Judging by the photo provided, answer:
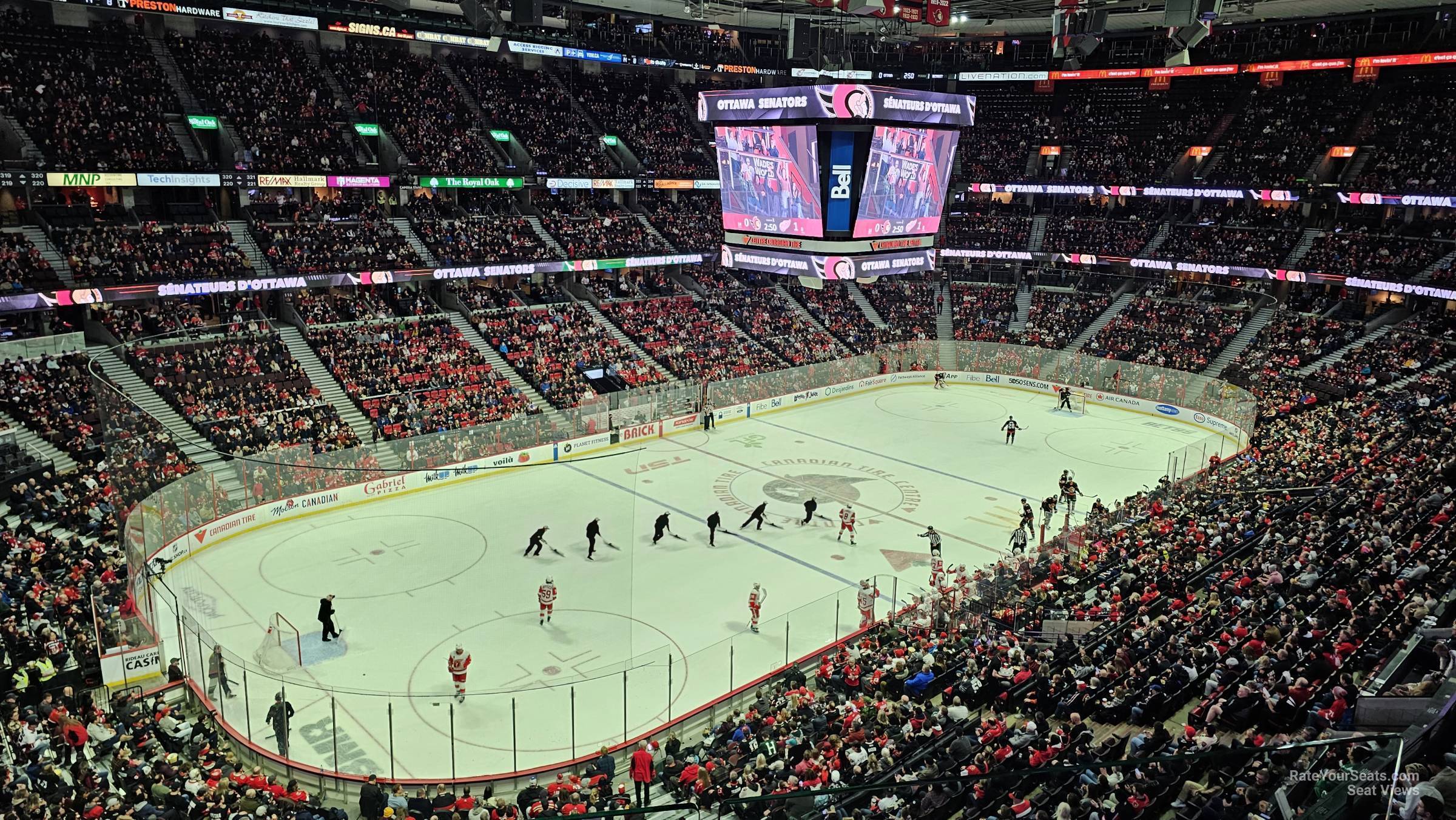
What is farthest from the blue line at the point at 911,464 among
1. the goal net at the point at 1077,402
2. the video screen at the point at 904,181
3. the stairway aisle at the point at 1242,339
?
the stairway aisle at the point at 1242,339

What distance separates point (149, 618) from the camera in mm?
17375

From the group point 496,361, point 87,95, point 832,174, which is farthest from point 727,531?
point 87,95

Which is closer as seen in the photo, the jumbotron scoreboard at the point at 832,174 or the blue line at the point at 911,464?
the jumbotron scoreboard at the point at 832,174

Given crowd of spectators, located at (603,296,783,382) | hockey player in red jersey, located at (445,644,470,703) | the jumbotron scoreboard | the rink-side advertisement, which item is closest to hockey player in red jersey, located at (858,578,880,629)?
the rink-side advertisement

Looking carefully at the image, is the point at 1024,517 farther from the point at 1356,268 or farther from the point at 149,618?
the point at 1356,268

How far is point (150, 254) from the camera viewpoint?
3466cm

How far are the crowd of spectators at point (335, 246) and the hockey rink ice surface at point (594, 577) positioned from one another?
13473 mm

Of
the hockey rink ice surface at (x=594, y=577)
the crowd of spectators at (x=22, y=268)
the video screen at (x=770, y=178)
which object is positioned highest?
the video screen at (x=770, y=178)

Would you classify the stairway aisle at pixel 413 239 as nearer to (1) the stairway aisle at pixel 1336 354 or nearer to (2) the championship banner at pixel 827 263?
(2) the championship banner at pixel 827 263

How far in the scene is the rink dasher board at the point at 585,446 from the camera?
968 inches

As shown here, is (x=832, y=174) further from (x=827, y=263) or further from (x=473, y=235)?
(x=473, y=235)

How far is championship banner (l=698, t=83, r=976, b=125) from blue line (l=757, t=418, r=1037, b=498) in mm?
11361

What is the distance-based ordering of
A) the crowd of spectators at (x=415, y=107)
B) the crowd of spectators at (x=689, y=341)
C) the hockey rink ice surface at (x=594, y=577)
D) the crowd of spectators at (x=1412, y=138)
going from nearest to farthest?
the hockey rink ice surface at (x=594, y=577)
the crowd of spectators at (x=689, y=341)
the crowd of spectators at (x=1412, y=138)
the crowd of spectators at (x=415, y=107)

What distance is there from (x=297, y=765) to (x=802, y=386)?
101 ft
